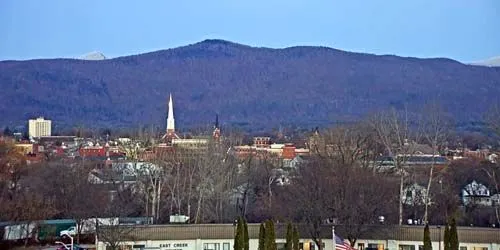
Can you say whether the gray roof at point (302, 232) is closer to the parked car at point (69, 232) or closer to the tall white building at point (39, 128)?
the parked car at point (69, 232)

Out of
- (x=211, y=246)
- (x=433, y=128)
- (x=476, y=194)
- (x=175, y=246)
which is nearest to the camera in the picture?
(x=175, y=246)

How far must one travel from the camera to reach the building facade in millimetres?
26859

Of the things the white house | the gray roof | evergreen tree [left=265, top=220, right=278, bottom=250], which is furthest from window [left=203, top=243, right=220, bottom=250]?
the white house

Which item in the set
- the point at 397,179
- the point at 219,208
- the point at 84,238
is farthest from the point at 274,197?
the point at 84,238

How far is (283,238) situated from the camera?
2842cm

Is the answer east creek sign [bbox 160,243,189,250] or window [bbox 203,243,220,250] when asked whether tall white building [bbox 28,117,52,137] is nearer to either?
window [bbox 203,243,220,250]

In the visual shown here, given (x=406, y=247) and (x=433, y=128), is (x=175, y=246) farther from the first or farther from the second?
(x=433, y=128)

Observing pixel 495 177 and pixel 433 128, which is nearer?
pixel 495 177

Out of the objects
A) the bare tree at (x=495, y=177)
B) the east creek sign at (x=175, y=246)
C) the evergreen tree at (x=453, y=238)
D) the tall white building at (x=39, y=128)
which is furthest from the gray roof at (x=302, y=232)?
the tall white building at (x=39, y=128)

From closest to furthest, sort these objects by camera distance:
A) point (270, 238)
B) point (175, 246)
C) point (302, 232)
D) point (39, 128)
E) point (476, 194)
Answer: point (270, 238), point (175, 246), point (302, 232), point (476, 194), point (39, 128)

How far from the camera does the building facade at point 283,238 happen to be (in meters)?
26.9

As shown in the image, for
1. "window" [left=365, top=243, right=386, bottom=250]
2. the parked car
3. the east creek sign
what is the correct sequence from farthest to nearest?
the parked car
"window" [left=365, top=243, right=386, bottom=250]
the east creek sign

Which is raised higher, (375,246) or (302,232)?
(302,232)

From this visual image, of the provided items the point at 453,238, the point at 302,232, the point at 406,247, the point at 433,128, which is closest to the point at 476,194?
the point at 433,128
